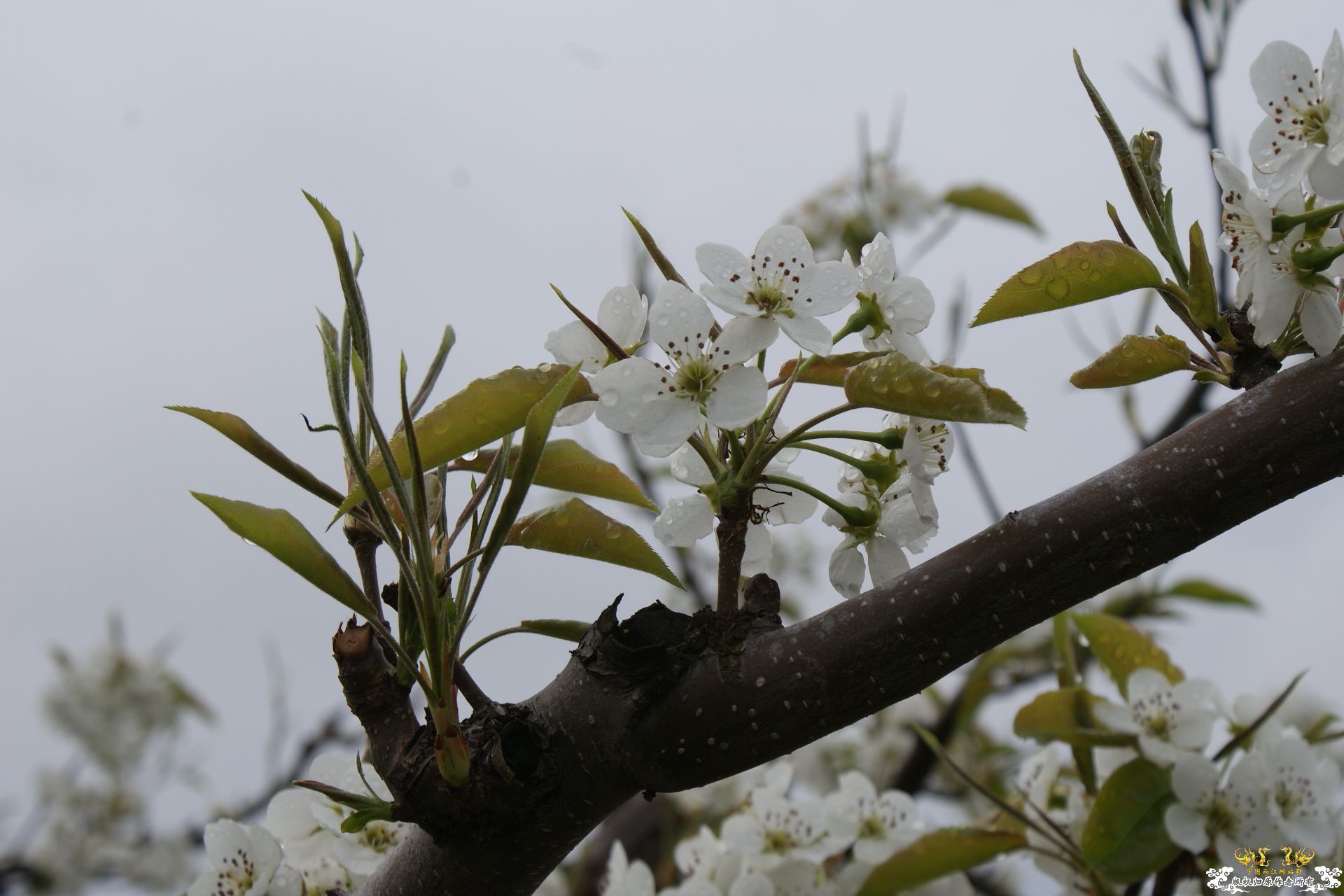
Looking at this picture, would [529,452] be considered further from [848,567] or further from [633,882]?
[633,882]

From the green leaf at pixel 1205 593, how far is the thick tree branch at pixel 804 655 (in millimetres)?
1604

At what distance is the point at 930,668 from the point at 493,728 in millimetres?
279

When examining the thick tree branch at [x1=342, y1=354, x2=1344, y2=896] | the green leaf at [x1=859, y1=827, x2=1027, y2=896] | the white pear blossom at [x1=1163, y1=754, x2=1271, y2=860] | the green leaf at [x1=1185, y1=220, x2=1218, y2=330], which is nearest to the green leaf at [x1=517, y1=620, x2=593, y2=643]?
the thick tree branch at [x1=342, y1=354, x2=1344, y2=896]

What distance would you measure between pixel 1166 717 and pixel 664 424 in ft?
2.80

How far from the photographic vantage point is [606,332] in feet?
2.38

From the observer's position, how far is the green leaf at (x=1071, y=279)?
686 mm

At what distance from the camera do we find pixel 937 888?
4.39 feet

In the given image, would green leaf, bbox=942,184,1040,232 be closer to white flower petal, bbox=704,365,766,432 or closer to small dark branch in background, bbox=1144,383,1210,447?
small dark branch in background, bbox=1144,383,1210,447

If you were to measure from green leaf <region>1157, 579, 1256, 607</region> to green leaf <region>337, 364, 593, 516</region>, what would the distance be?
181 cm

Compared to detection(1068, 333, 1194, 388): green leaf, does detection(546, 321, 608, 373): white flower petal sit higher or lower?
higher

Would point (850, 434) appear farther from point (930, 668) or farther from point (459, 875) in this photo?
point (459, 875)

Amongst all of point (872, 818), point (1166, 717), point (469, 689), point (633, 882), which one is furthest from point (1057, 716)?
point (469, 689)

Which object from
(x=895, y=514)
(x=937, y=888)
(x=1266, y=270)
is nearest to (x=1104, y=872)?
(x=937, y=888)

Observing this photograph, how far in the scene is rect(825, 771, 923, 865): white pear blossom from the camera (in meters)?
1.31
